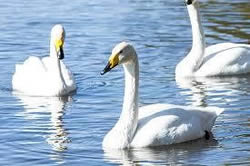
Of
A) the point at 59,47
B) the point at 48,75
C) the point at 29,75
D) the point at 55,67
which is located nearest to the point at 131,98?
the point at 59,47

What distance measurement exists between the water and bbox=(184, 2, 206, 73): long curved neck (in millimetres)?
420

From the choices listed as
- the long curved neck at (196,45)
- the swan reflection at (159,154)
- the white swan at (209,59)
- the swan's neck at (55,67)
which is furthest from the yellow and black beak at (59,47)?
the swan reflection at (159,154)

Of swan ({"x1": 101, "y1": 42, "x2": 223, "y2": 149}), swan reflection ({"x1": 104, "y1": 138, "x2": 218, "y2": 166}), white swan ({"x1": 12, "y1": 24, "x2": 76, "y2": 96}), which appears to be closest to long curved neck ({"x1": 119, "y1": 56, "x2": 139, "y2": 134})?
swan ({"x1": 101, "y1": 42, "x2": 223, "y2": 149})

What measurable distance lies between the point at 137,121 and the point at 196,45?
6.14 meters

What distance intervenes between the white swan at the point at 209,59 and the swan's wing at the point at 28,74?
250cm

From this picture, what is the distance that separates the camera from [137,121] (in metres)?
13.2

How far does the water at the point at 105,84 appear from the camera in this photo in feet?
42.3

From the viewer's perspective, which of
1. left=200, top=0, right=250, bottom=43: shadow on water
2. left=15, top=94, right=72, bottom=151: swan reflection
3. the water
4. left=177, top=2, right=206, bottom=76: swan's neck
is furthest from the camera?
left=200, top=0, right=250, bottom=43: shadow on water

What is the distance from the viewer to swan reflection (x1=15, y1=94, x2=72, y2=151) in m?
13.7

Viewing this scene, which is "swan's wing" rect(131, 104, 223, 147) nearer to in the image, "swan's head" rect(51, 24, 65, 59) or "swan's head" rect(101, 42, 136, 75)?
"swan's head" rect(101, 42, 136, 75)

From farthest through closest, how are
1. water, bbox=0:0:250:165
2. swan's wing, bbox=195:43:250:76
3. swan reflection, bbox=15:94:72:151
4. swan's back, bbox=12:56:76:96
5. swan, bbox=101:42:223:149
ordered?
swan's wing, bbox=195:43:250:76 < swan's back, bbox=12:56:76:96 < swan reflection, bbox=15:94:72:151 < swan, bbox=101:42:223:149 < water, bbox=0:0:250:165

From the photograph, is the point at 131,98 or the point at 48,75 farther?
the point at 48,75

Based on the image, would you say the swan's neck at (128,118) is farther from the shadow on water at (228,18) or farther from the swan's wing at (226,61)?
the shadow on water at (228,18)

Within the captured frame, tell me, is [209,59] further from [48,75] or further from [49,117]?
[49,117]
